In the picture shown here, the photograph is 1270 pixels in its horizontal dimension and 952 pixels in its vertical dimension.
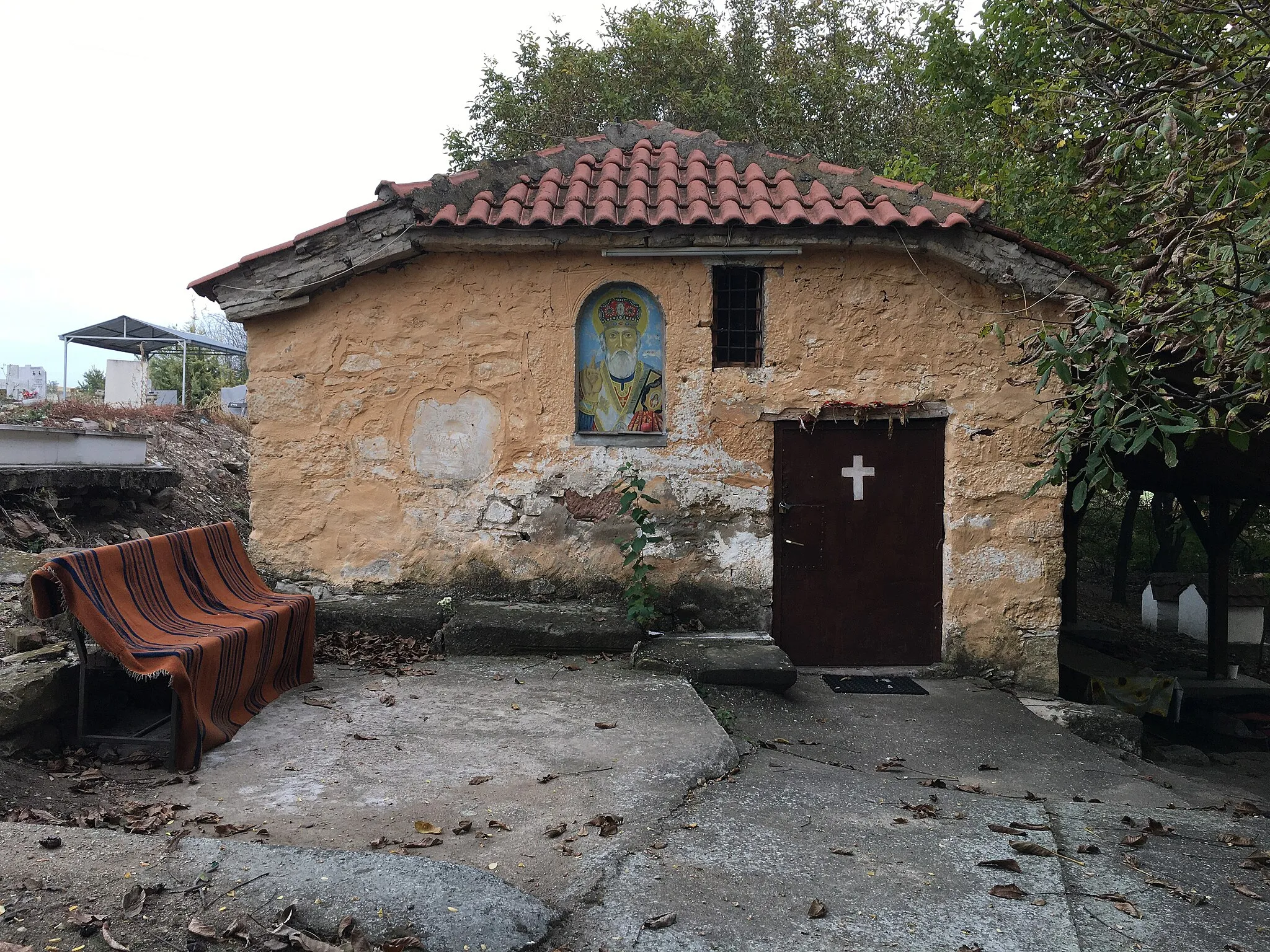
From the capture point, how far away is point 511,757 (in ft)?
14.9

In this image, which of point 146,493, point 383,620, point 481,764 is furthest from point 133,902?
point 146,493

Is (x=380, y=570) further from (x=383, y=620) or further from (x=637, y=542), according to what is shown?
(x=637, y=542)

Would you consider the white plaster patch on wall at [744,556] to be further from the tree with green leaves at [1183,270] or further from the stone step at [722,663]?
the tree with green leaves at [1183,270]

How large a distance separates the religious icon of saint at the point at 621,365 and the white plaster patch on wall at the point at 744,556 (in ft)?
3.34

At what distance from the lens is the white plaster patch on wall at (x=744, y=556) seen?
693 cm

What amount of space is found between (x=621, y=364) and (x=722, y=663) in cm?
242

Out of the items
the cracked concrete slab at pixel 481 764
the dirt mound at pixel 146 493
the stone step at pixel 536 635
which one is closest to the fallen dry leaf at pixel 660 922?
the cracked concrete slab at pixel 481 764

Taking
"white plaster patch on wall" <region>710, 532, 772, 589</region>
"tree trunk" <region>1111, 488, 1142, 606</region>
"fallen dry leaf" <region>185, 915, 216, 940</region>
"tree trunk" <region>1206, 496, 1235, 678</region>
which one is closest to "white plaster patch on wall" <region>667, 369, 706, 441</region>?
"white plaster patch on wall" <region>710, 532, 772, 589</region>

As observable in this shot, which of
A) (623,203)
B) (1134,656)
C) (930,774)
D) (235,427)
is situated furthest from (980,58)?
(235,427)

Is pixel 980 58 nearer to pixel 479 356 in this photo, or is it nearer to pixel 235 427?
pixel 479 356

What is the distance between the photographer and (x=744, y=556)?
273 inches

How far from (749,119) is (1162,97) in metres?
15.2

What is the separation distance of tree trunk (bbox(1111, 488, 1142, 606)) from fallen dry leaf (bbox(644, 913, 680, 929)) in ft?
44.1

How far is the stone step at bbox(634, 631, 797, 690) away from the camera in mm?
6066
